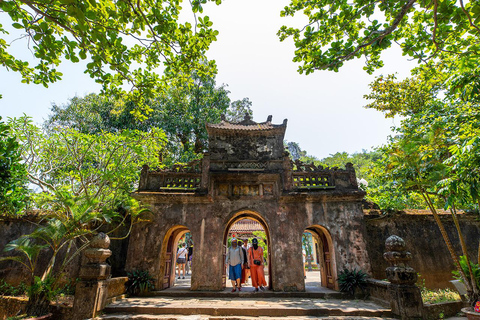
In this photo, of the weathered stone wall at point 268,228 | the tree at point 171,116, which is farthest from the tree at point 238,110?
the weathered stone wall at point 268,228

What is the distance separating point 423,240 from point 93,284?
35.2 feet

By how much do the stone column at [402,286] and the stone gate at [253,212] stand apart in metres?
2.70

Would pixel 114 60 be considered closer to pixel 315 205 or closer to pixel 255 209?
pixel 255 209

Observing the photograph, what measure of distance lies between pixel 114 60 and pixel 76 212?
168 inches

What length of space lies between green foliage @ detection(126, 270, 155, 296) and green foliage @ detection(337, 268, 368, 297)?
20.9 ft

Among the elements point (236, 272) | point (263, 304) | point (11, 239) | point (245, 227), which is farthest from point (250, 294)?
point (245, 227)

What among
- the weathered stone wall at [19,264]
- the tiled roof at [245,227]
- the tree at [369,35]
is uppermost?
the tree at [369,35]

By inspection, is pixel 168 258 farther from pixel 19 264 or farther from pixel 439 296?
pixel 439 296

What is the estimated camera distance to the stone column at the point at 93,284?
543cm

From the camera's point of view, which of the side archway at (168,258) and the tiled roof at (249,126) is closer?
the side archway at (168,258)

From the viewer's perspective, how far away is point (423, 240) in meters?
8.74

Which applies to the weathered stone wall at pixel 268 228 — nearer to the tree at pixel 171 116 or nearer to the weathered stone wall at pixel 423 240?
the weathered stone wall at pixel 423 240

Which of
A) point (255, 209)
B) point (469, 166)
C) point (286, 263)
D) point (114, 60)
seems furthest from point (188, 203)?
point (469, 166)

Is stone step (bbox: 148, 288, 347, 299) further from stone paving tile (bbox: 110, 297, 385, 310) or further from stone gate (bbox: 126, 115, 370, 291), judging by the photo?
stone paving tile (bbox: 110, 297, 385, 310)
